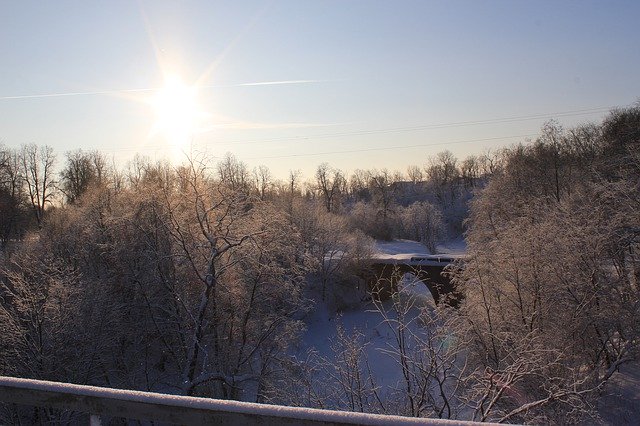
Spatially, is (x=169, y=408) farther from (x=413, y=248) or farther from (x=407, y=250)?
(x=413, y=248)

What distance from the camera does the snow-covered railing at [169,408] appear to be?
5.37ft

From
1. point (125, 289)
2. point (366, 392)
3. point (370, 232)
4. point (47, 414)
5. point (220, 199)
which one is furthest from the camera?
point (370, 232)

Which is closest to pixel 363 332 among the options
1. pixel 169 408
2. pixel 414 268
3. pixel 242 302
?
pixel 414 268

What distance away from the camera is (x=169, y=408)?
1838 mm

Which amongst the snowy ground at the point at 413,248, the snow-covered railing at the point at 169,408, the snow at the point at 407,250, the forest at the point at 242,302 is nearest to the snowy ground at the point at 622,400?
the forest at the point at 242,302

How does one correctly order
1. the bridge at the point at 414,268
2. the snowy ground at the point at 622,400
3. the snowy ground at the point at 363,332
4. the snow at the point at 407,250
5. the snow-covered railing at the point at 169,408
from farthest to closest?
the snow at the point at 407,250 → the bridge at the point at 414,268 → the snowy ground at the point at 363,332 → the snowy ground at the point at 622,400 → the snow-covered railing at the point at 169,408

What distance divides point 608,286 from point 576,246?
1730 mm

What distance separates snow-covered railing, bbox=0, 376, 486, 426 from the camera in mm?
1637

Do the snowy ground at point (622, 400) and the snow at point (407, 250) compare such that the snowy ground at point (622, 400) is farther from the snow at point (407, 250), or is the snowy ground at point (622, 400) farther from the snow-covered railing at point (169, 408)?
the snow at point (407, 250)

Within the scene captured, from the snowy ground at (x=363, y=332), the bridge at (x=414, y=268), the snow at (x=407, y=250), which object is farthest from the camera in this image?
the snow at (x=407, y=250)

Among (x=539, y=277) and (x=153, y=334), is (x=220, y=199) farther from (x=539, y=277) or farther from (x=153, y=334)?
(x=539, y=277)

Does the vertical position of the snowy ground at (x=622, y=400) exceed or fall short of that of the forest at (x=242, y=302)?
it falls short

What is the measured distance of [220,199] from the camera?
19578mm

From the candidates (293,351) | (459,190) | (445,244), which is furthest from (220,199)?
(459,190)
